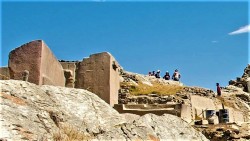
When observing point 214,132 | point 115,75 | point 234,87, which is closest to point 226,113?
point 214,132

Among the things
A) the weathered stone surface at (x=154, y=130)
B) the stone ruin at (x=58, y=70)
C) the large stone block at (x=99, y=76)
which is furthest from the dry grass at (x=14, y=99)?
the large stone block at (x=99, y=76)

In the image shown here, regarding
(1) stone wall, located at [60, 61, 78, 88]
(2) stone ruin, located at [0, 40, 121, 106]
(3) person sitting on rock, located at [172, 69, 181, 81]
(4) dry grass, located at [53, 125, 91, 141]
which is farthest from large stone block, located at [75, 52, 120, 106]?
(3) person sitting on rock, located at [172, 69, 181, 81]

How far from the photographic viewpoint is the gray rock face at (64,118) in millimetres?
5180

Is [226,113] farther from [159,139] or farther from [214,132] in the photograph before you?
Result: [159,139]

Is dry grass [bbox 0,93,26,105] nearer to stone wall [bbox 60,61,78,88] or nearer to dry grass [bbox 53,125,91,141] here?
dry grass [bbox 53,125,91,141]

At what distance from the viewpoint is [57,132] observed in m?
5.45

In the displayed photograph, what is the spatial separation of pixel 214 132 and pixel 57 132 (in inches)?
412

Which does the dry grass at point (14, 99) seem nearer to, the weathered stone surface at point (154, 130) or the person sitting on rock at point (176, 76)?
the weathered stone surface at point (154, 130)

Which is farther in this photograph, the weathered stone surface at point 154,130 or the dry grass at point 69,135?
the weathered stone surface at point 154,130

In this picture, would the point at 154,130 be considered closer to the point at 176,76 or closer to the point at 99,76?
the point at 99,76

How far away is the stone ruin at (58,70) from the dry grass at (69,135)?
2.20 m

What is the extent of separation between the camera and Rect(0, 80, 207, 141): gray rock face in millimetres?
5180

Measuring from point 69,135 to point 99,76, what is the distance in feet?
26.0

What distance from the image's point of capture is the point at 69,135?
549 centimetres
